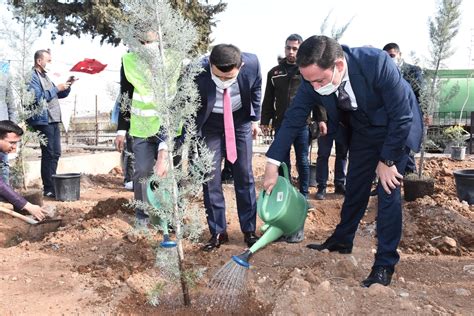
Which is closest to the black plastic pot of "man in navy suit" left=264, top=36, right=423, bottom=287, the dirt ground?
the dirt ground

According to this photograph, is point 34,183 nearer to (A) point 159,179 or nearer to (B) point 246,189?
(B) point 246,189

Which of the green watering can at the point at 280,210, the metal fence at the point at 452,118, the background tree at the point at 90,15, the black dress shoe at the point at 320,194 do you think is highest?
the background tree at the point at 90,15

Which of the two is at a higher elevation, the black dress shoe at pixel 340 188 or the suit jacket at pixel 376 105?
the suit jacket at pixel 376 105

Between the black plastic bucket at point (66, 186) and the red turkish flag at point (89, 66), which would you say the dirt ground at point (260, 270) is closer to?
the black plastic bucket at point (66, 186)

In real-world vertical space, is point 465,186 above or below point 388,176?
below

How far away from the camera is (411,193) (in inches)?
206

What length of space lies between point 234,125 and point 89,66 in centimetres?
1362

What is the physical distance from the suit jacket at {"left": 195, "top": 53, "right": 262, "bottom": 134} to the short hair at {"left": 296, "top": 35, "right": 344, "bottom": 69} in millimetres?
1009

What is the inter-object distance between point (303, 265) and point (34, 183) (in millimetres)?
5002

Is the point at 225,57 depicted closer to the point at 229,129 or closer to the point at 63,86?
the point at 229,129

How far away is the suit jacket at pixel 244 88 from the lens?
11.5ft

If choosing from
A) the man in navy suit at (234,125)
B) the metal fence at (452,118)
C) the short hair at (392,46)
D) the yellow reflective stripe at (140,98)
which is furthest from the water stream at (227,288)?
the metal fence at (452,118)

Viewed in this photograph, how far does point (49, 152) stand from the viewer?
6.12m

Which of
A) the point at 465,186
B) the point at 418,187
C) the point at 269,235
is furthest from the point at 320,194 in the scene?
the point at 269,235
